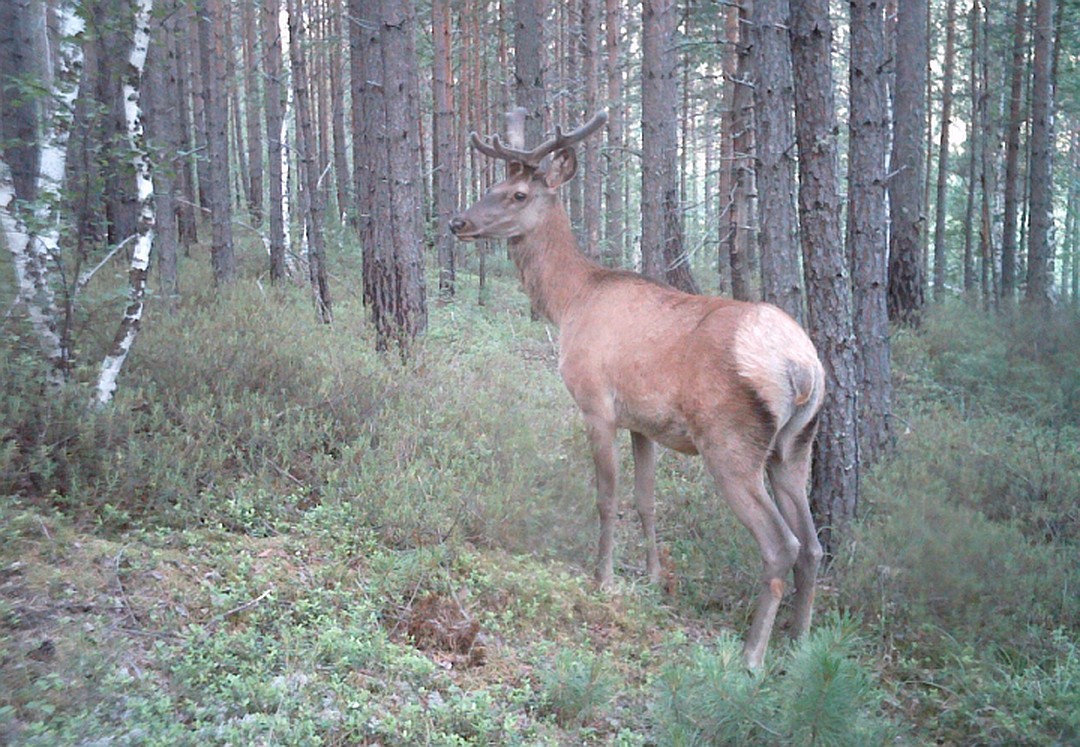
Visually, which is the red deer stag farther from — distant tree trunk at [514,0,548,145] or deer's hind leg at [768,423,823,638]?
distant tree trunk at [514,0,548,145]

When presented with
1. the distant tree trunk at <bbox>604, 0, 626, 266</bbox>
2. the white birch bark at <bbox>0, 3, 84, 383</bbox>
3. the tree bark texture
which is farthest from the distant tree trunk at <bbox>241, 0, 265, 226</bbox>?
the white birch bark at <bbox>0, 3, 84, 383</bbox>

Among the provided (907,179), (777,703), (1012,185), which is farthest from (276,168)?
(1012,185)

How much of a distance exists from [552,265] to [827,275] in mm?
2293

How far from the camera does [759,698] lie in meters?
4.16

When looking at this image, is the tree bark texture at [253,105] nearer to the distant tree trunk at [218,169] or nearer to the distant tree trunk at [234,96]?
the distant tree trunk at [234,96]

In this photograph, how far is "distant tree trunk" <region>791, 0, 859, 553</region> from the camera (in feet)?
21.8

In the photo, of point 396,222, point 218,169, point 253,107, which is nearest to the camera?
point 396,222

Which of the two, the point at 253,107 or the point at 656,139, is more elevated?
the point at 253,107

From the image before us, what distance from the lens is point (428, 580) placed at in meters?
5.65

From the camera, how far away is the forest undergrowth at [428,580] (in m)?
4.19

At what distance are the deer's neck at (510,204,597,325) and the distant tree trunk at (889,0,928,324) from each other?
10.6 meters

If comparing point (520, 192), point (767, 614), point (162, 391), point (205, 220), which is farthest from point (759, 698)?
point (205, 220)

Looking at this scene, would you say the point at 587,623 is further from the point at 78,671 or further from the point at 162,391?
the point at 162,391

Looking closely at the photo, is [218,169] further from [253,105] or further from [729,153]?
[253,105]
